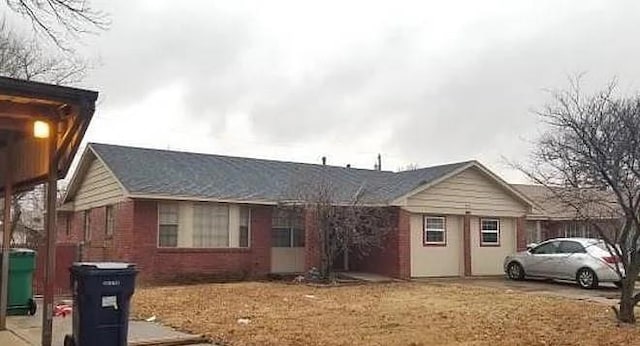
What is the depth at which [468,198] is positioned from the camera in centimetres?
2398

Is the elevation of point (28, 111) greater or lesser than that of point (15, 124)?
greater

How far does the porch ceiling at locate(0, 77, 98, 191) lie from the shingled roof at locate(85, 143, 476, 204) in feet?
32.1

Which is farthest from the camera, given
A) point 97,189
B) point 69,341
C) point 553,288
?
point 97,189

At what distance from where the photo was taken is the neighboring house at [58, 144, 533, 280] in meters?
20.5

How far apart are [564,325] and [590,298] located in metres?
5.47

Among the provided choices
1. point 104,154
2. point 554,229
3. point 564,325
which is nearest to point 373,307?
point 564,325

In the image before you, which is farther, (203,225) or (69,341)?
(203,225)

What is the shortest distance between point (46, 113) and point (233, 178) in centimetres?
1459

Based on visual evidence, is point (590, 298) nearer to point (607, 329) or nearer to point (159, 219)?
point (607, 329)

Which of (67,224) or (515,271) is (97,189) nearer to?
(67,224)

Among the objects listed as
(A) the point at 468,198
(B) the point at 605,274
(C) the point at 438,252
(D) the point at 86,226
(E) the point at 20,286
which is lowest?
(B) the point at 605,274

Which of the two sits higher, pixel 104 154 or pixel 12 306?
pixel 104 154

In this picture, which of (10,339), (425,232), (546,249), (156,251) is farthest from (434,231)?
(10,339)

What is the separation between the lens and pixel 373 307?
46.8 feet
